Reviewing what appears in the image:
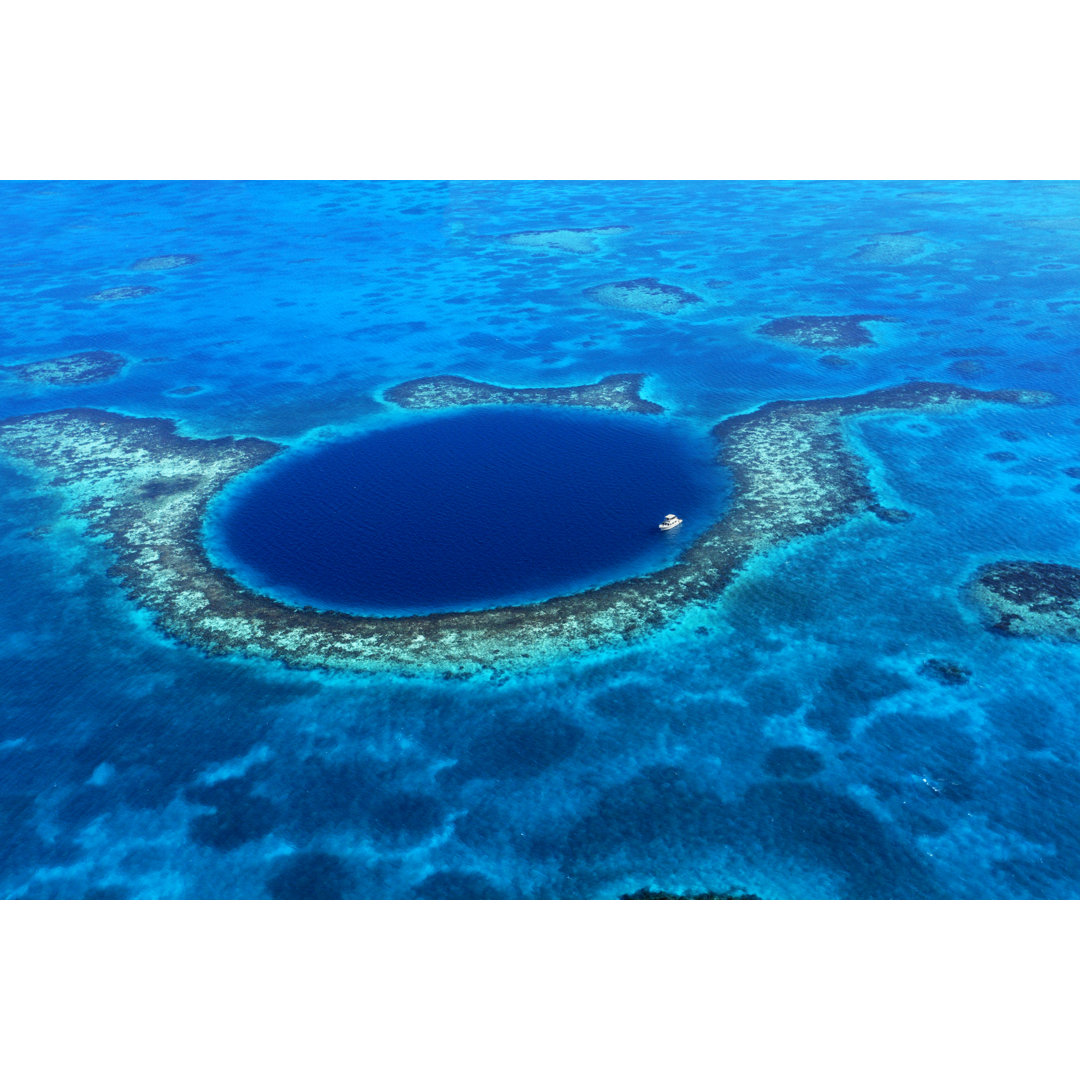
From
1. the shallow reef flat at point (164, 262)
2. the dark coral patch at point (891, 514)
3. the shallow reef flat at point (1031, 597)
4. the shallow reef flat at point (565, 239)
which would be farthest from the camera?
the shallow reef flat at point (565, 239)

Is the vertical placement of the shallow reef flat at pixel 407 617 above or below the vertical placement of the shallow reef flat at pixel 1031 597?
below

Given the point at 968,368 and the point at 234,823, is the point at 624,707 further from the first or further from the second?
the point at 968,368

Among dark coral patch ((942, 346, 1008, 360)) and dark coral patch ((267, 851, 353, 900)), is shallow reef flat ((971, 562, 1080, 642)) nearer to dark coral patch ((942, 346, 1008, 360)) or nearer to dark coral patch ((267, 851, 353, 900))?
dark coral patch ((942, 346, 1008, 360))

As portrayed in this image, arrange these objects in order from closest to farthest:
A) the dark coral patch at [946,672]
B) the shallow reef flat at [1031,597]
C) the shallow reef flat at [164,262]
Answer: the dark coral patch at [946,672] → the shallow reef flat at [1031,597] → the shallow reef flat at [164,262]

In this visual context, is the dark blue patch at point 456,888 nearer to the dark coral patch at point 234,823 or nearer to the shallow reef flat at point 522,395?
the dark coral patch at point 234,823

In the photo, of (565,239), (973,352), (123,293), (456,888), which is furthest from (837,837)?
(123,293)

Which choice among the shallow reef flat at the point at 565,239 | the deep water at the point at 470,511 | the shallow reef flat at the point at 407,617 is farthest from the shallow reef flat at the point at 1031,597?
the shallow reef flat at the point at 565,239
